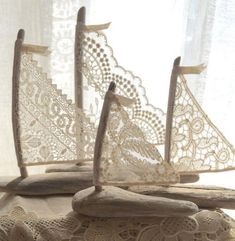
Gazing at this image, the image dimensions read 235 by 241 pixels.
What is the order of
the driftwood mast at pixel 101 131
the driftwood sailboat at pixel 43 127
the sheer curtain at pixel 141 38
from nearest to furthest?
1. the driftwood mast at pixel 101 131
2. the driftwood sailboat at pixel 43 127
3. the sheer curtain at pixel 141 38

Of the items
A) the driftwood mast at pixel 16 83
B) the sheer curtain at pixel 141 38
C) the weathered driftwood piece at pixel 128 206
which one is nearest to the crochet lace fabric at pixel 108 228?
the weathered driftwood piece at pixel 128 206

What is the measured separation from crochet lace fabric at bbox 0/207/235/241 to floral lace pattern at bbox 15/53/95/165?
11cm

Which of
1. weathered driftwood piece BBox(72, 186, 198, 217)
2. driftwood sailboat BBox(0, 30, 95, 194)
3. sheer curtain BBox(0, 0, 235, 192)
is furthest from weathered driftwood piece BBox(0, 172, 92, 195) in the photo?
sheer curtain BBox(0, 0, 235, 192)

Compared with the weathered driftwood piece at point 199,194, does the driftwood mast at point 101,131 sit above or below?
above

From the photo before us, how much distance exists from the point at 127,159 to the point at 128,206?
0.06 metres

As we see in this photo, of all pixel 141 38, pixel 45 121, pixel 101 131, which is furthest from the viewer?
pixel 141 38

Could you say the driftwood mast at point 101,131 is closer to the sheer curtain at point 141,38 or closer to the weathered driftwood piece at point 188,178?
the weathered driftwood piece at point 188,178

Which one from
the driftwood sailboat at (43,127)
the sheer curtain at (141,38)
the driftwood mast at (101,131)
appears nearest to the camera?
the driftwood mast at (101,131)

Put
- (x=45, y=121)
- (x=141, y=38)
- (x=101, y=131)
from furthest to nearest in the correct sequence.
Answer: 1. (x=141, y=38)
2. (x=45, y=121)
3. (x=101, y=131)

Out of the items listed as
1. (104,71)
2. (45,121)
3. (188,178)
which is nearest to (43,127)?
(45,121)

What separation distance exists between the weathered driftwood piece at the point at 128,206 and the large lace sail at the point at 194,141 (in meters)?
0.10

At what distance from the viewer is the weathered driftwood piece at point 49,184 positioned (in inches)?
25.9

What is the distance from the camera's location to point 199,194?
0.61 meters

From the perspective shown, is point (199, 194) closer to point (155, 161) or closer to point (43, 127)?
point (155, 161)
